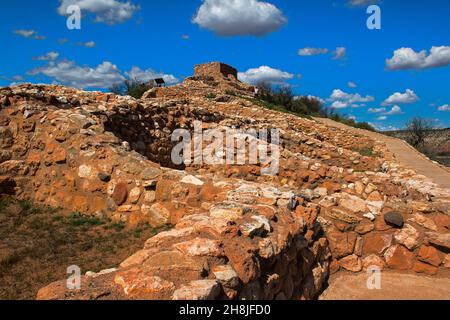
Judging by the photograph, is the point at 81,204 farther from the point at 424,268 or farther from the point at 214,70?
the point at 214,70

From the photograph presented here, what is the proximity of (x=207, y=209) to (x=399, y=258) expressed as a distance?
8.22 ft

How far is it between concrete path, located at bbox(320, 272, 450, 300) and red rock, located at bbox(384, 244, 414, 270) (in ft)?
0.43

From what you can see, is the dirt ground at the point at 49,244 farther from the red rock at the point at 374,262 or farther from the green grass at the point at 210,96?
the green grass at the point at 210,96

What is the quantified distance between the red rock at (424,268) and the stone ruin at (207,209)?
11 millimetres

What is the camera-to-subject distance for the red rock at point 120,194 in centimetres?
484

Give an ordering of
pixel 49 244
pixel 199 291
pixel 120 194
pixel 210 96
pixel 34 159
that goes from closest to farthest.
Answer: pixel 199 291, pixel 49 244, pixel 120 194, pixel 34 159, pixel 210 96

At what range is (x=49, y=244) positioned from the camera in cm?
406

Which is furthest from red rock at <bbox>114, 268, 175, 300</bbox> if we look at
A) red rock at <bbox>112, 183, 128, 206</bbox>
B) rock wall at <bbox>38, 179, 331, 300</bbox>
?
red rock at <bbox>112, 183, 128, 206</bbox>

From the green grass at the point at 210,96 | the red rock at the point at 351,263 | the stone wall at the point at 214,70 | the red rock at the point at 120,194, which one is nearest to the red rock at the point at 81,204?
the red rock at the point at 120,194

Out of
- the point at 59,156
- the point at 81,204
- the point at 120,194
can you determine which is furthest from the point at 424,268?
the point at 59,156

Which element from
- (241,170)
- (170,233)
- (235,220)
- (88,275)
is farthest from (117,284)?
(241,170)

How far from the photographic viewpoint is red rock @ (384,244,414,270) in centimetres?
445

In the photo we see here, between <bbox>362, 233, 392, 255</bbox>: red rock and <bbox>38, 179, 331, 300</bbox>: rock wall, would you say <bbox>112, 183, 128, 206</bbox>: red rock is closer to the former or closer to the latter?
<bbox>38, 179, 331, 300</bbox>: rock wall
